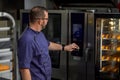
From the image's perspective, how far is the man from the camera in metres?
3.35

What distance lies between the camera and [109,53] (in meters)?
5.49

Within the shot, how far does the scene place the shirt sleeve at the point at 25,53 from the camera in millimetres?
3344

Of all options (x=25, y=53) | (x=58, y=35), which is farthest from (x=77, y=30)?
(x=25, y=53)

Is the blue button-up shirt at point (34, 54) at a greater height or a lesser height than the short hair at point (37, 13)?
lesser

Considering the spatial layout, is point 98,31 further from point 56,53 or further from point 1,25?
point 1,25

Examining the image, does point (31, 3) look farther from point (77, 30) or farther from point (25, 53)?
point (25, 53)

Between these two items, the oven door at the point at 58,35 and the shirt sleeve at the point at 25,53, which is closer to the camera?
the shirt sleeve at the point at 25,53

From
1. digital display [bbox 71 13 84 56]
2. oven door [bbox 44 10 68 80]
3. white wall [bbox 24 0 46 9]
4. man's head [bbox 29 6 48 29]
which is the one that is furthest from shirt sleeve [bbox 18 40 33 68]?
white wall [bbox 24 0 46 9]

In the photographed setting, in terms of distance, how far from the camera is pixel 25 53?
336 cm

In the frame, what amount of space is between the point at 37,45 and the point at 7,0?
3.47 metres

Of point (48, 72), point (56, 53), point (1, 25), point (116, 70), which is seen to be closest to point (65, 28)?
point (56, 53)

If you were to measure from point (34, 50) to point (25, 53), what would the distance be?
0.43ft

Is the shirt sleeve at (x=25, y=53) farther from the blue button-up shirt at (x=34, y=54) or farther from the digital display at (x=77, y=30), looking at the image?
the digital display at (x=77, y=30)

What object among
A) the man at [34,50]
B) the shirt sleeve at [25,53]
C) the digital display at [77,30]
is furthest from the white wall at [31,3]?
the shirt sleeve at [25,53]
